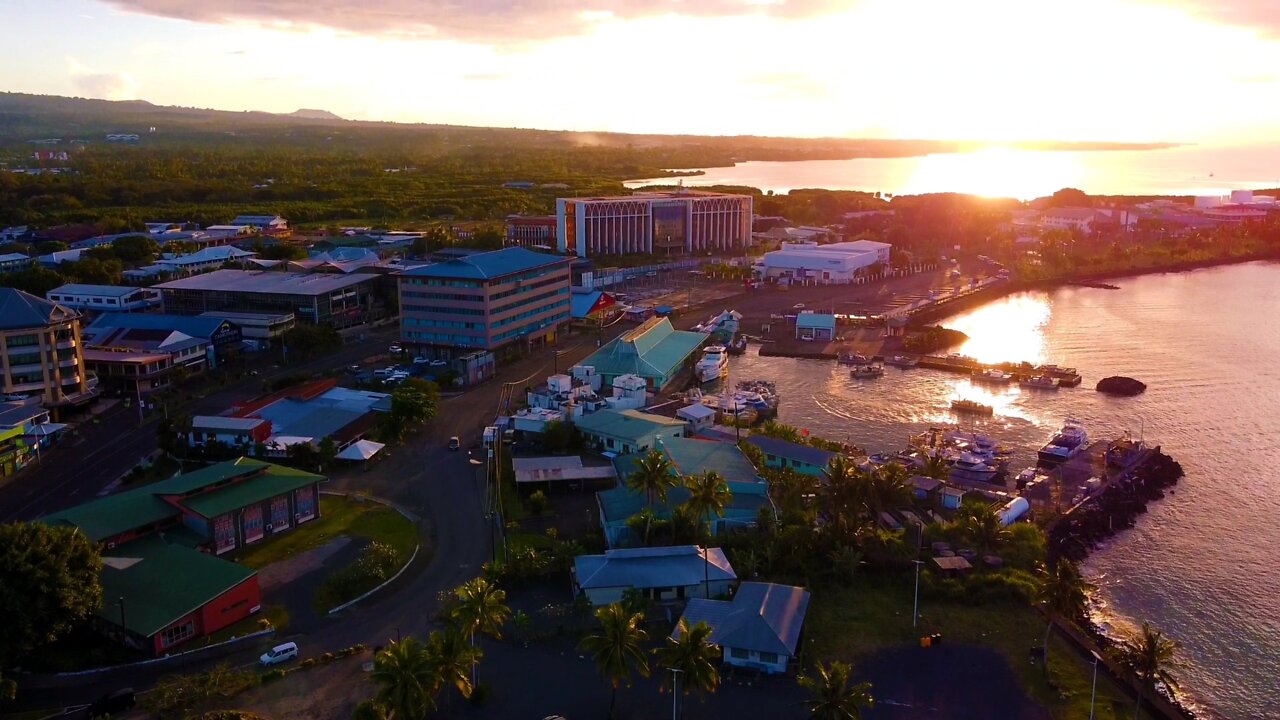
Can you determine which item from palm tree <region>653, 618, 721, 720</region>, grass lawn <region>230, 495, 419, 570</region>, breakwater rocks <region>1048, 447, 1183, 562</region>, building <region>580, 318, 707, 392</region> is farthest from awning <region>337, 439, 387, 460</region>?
breakwater rocks <region>1048, 447, 1183, 562</region>

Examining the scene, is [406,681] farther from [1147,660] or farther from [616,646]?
[1147,660]

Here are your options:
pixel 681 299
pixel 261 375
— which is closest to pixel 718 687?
pixel 261 375

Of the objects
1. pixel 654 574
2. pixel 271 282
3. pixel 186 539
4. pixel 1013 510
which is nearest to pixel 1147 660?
pixel 1013 510

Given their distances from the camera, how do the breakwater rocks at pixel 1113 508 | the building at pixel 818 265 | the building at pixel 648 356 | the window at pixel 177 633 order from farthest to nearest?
the building at pixel 818 265 < the building at pixel 648 356 < the breakwater rocks at pixel 1113 508 < the window at pixel 177 633

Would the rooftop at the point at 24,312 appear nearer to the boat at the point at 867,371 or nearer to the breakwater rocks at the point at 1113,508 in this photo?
the boat at the point at 867,371

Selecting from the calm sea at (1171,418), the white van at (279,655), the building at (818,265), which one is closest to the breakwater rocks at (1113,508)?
the calm sea at (1171,418)

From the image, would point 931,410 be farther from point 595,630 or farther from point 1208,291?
point 1208,291
